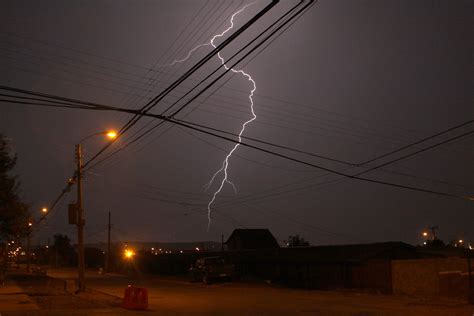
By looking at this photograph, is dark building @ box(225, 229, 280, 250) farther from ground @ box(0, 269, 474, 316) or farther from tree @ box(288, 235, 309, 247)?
ground @ box(0, 269, 474, 316)

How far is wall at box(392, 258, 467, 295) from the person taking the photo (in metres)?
25.7

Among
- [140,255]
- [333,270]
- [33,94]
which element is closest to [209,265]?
[333,270]

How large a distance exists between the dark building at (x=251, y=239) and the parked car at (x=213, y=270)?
34.7m

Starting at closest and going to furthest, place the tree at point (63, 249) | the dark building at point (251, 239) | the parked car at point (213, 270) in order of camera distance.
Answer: the parked car at point (213, 270) < the dark building at point (251, 239) < the tree at point (63, 249)

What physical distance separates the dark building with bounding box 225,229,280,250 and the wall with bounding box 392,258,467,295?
1795 inches

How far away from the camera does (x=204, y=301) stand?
23.2m

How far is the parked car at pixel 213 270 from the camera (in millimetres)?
36594

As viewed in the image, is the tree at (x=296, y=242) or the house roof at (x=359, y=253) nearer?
the house roof at (x=359, y=253)

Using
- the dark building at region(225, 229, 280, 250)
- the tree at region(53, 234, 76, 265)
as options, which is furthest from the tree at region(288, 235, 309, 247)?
the tree at region(53, 234, 76, 265)

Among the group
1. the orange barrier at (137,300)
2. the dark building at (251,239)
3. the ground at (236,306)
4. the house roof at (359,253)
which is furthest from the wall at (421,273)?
the dark building at (251,239)

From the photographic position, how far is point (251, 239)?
2899 inches

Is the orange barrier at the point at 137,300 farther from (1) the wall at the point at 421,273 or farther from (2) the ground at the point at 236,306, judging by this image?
(1) the wall at the point at 421,273

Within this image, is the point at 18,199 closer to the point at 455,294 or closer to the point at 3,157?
the point at 3,157

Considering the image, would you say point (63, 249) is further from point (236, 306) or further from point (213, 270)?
point (236, 306)
